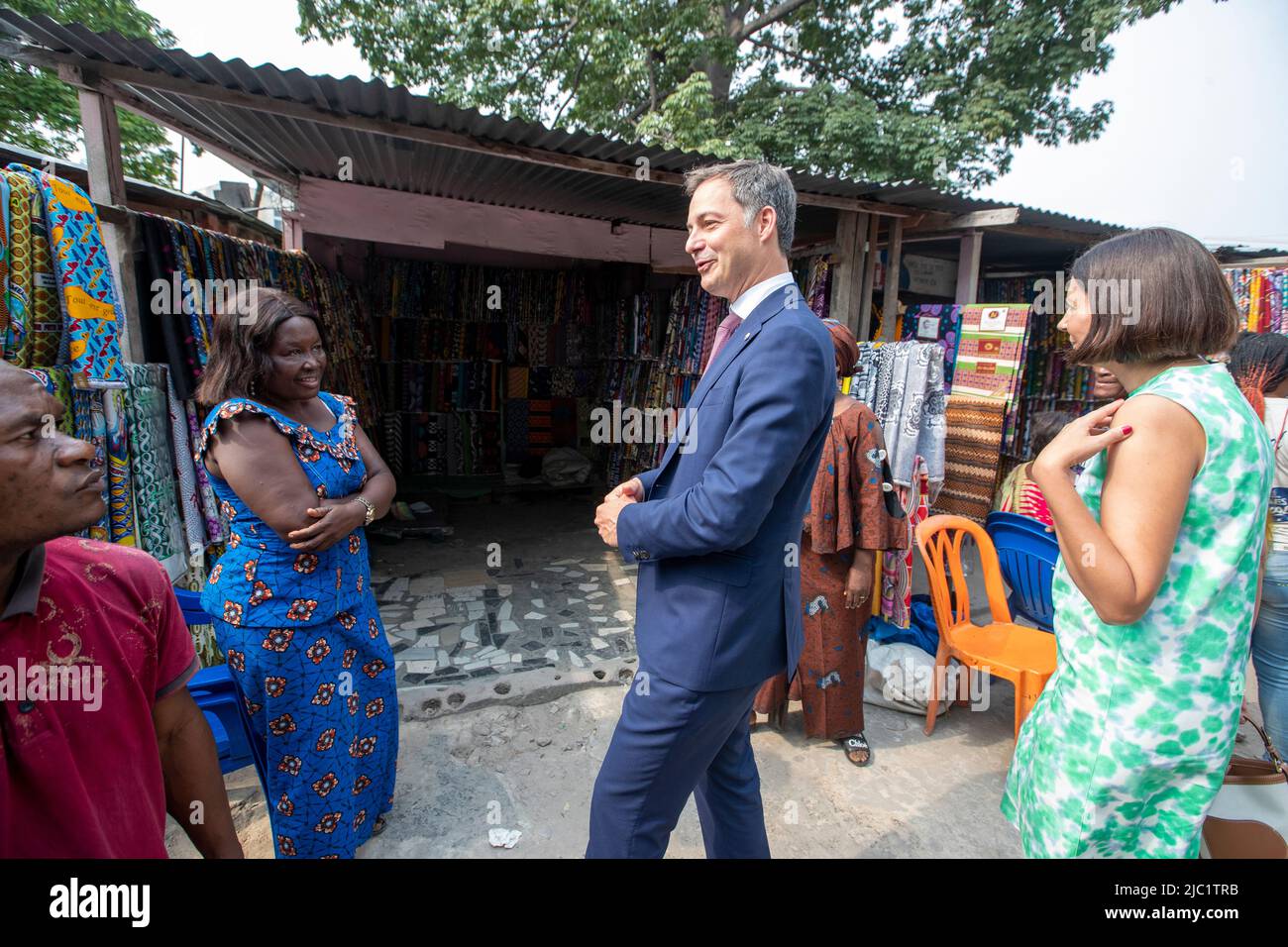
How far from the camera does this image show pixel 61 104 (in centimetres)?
1152

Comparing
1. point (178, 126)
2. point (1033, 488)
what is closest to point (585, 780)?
point (1033, 488)

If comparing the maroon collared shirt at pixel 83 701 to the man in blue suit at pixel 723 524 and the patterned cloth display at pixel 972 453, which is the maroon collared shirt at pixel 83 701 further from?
the patterned cloth display at pixel 972 453

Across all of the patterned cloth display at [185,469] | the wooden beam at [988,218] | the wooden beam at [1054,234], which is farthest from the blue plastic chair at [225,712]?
the wooden beam at [1054,234]

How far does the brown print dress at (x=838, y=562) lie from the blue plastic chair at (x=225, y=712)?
2.00 metres

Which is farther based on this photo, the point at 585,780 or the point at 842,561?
the point at 842,561

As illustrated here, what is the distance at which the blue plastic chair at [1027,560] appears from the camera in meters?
3.07

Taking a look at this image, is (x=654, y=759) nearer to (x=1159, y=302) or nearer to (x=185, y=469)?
(x=1159, y=302)

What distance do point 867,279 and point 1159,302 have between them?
4.13 meters

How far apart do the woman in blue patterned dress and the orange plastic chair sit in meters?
2.57

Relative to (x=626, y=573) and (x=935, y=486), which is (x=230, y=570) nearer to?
(x=626, y=573)

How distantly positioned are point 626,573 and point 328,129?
150 inches

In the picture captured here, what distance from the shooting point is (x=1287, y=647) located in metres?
2.53

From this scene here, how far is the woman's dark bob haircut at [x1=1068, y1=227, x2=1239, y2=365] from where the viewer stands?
127 centimetres
